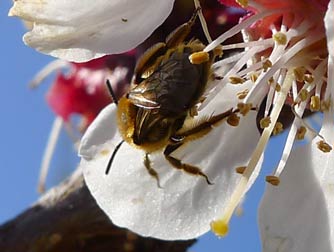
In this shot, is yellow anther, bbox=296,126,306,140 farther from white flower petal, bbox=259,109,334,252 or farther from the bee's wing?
the bee's wing

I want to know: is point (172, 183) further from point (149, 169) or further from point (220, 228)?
point (220, 228)

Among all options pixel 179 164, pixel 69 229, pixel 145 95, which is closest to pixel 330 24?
pixel 145 95

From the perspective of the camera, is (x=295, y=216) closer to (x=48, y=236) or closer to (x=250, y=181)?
(x=250, y=181)

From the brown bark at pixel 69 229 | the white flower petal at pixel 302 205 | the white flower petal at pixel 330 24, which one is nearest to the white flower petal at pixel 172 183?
the white flower petal at pixel 302 205

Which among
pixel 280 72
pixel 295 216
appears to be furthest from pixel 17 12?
pixel 295 216

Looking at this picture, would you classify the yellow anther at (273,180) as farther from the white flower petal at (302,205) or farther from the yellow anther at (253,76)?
the yellow anther at (253,76)

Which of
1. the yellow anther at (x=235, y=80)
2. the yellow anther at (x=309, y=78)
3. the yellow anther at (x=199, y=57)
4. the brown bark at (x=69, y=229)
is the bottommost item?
the brown bark at (x=69, y=229)
